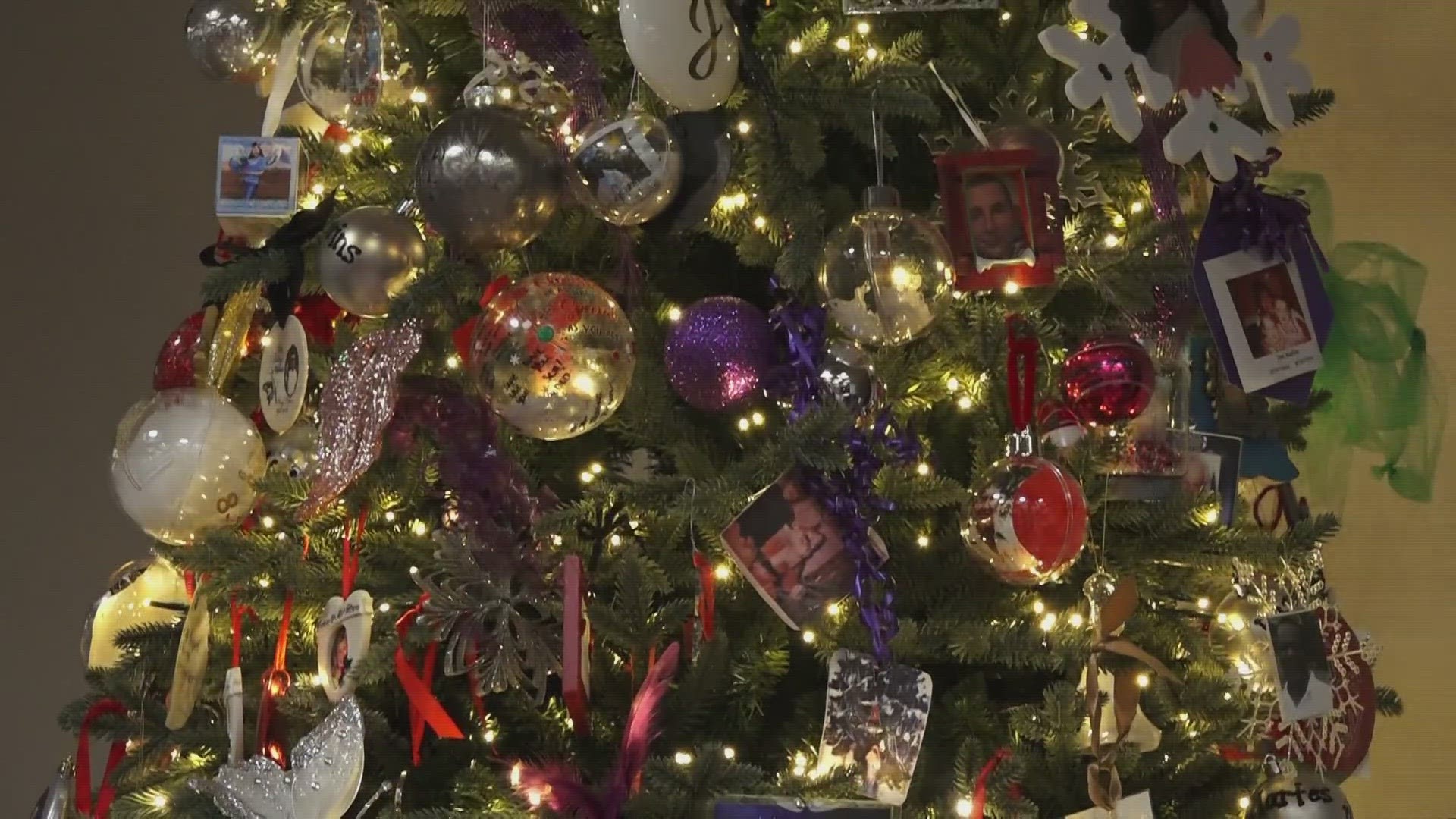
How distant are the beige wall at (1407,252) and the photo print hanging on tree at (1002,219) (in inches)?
41.1

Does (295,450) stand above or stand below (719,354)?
→ below

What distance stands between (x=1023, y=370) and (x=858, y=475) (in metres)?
0.16

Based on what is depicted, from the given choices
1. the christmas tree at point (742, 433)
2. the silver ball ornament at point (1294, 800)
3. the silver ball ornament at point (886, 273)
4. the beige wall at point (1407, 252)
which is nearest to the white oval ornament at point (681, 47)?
the christmas tree at point (742, 433)

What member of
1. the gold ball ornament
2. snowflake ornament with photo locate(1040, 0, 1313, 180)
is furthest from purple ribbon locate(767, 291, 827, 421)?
the gold ball ornament

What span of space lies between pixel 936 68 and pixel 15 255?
5.08 ft

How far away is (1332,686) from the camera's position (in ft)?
3.50

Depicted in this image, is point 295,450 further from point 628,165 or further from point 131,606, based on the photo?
point 628,165

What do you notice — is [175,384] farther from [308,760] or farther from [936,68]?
[936,68]

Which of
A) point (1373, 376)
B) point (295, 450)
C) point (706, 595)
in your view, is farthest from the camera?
point (1373, 376)

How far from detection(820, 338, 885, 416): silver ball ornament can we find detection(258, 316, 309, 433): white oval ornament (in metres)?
0.41

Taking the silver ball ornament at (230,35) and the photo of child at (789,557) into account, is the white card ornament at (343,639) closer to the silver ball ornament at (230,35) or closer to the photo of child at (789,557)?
the photo of child at (789,557)

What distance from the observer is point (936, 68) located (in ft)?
3.30

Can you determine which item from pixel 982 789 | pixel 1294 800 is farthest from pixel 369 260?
pixel 1294 800

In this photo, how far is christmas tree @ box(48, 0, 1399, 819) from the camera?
0.94 metres
